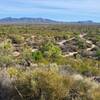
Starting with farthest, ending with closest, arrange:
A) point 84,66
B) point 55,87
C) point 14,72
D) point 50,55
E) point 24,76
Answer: point 50,55 < point 84,66 < point 14,72 < point 24,76 < point 55,87

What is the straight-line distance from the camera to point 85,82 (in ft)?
37.5

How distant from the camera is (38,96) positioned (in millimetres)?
10906

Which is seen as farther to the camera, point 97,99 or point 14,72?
point 14,72

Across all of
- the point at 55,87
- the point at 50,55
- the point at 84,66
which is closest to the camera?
the point at 55,87

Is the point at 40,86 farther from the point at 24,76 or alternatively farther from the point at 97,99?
the point at 97,99

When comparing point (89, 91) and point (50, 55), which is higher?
point (89, 91)

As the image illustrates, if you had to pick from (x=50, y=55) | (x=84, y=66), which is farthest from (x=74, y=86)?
(x=50, y=55)

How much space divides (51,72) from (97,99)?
1.78 m

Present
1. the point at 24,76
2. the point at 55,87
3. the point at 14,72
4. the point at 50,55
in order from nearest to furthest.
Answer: the point at 55,87 < the point at 24,76 < the point at 14,72 < the point at 50,55

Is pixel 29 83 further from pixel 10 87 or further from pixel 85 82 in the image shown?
pixel 85 82

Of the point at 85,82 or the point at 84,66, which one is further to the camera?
the point at 84,66

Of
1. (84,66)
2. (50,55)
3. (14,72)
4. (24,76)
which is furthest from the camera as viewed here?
(50,55)

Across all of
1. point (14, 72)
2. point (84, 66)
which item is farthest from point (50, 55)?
point (14, 72)

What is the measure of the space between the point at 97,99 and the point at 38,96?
1877 mm
